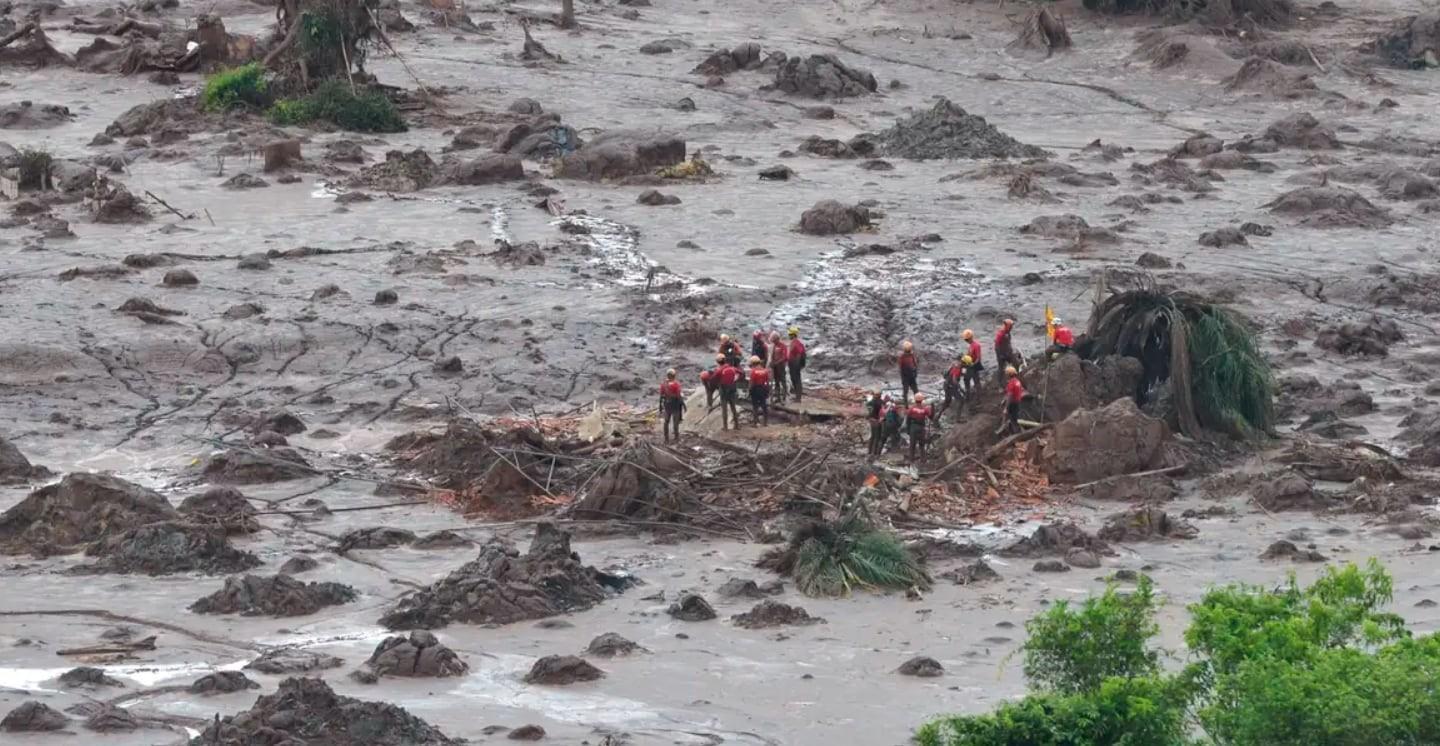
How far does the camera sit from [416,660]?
1416 cm

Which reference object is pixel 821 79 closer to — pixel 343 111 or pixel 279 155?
pixel 343 111

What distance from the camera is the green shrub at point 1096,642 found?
461 inches

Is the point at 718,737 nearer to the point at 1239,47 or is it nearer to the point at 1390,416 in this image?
the point at 1390,416

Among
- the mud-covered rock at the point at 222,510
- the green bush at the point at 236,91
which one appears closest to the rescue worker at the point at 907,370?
the mud-covered rock at the point at 222,510

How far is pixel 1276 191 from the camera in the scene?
30641 millimetres

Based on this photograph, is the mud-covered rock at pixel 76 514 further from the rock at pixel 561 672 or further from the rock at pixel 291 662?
the rock at pixel 561 672

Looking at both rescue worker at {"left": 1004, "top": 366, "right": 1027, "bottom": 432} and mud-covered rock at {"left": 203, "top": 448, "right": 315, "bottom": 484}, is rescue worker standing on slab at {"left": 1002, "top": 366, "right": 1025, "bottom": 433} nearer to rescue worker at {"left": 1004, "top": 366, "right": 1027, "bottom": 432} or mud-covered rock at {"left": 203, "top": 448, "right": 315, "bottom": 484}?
rescue worker at {"left": 1004, "top": 366, "right": 1027, "bottom": 432}

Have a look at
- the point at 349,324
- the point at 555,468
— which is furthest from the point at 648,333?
the point at 555,468

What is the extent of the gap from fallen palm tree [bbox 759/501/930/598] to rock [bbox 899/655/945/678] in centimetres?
170

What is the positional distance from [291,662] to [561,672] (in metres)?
1.61

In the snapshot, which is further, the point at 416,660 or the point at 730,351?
the point at 730,351

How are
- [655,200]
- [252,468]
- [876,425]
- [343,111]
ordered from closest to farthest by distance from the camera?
[876,425], [252,468], [655,200], [343,111]

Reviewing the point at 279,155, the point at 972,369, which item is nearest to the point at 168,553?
the point at 972,369

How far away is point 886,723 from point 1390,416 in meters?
9.06
